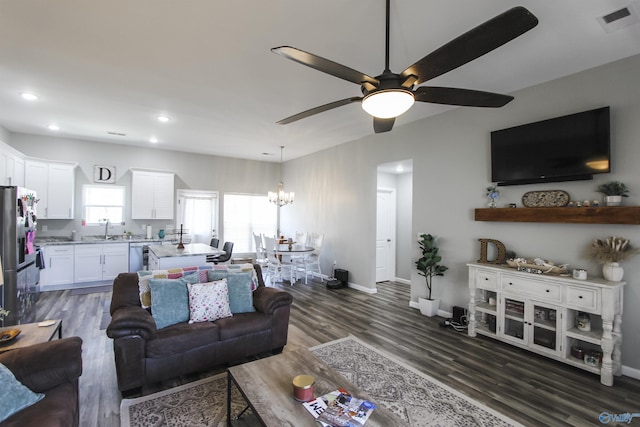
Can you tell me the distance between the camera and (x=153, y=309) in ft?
9.23

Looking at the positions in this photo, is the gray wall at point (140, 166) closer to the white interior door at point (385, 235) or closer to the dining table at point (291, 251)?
the dining table at point (291, 251)

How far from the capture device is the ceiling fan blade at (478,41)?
1.38 m

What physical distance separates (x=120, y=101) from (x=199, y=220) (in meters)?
3.97

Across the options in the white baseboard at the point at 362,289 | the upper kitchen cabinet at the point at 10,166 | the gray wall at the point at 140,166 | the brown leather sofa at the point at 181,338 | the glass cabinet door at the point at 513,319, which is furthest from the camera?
the gray wall at the point at 140,166

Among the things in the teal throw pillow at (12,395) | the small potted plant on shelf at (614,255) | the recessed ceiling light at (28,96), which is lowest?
the teal throw pillow at (12,395)

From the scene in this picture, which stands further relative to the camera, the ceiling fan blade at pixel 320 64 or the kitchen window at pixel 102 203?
the kitchen window at pixel 102 203

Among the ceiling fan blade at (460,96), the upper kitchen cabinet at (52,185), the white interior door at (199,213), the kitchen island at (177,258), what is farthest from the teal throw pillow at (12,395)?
the white interior door at (199,213)

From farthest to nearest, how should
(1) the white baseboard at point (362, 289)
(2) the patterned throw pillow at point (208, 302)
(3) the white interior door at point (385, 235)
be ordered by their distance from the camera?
1. (3) the white interior door at point (385, 235)
2. (1) the white baseboard at point (362, 289)
3. (2) the patterned throw pillow at point (208, 302)

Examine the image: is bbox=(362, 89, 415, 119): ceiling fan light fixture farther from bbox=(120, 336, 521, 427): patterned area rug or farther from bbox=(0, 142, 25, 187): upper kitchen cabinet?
bbox=(0, 142, 25, 187): upper kitchen cabinet

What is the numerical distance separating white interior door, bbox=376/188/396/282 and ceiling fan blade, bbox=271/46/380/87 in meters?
4.88

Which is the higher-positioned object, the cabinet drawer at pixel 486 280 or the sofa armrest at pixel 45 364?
the cabinet drawer at pixel 486 280

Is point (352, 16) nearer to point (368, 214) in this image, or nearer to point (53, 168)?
point (368, 214)

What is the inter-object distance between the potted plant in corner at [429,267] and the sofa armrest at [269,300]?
7.31 feet

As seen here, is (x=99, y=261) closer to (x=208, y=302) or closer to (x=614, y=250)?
(x=208, y=302)
